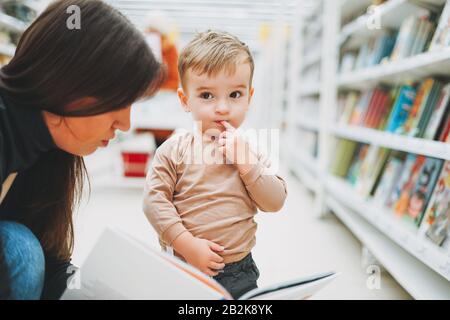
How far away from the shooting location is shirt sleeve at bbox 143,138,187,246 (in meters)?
0.75

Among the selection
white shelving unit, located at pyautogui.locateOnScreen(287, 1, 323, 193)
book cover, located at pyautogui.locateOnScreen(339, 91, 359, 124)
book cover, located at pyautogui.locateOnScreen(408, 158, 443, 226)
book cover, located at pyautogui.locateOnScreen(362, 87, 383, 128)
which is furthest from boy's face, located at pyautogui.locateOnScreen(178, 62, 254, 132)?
white shelving unit, located at pyautogui.locateOnScreen(287, 1, 323, 193)

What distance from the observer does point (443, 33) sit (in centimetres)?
123

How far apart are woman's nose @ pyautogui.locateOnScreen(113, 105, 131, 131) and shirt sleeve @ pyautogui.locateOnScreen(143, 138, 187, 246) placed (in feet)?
0.35

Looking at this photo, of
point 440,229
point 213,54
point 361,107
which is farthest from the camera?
point 361,107

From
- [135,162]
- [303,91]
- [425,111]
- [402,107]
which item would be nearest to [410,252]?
[425,111]

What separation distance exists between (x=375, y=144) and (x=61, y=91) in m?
1.48

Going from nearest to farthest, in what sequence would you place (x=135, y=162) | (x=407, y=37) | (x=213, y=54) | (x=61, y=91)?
(x=61, y=91)
(x=213, y=54)
(x=407, y=37)
(x=135, y=162)

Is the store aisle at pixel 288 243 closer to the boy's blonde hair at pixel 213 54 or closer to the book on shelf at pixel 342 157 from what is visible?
the boy's blonde hair at pixel 213 54

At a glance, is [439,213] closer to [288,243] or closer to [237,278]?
[288,243]

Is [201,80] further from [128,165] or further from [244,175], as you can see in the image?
[128,165]

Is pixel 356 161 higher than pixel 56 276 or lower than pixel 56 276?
lower

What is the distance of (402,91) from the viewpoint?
1595 mm
